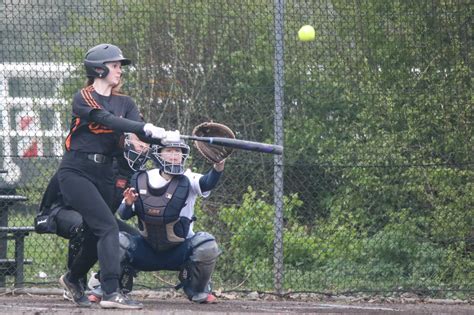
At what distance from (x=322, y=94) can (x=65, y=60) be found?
2.22 meters

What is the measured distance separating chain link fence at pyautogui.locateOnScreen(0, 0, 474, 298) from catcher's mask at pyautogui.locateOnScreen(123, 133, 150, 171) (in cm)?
178

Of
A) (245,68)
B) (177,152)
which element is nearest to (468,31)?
(245,68)

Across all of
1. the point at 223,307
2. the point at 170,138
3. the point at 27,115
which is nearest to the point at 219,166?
the point at 170,138

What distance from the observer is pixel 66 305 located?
7.72 metres

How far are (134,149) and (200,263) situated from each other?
0.96 m

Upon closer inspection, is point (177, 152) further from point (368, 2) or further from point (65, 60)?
point (368, 2)

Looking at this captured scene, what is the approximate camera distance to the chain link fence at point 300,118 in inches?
351

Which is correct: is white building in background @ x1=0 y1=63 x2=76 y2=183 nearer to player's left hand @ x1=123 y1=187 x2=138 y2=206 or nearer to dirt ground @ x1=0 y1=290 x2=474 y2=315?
dirt ground @ x1=0 y1=290 x2=474 y2=315

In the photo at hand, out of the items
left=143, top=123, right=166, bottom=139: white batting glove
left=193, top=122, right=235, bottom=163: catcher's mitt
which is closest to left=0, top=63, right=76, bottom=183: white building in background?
left=193, top=122, right=235, bottom=163: catcher's mitt

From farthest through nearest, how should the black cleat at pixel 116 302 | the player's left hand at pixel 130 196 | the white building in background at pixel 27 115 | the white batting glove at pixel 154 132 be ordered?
the white building in background at pixel 27 115 < the player's left hand at pixel 130 196 < the black cleat at pixel 116 302 < the white batting glove at pixel 154 132

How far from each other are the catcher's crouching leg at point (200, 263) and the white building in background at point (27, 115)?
6.42 feet

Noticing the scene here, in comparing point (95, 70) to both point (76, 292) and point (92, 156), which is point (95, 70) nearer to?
point (92, 156)

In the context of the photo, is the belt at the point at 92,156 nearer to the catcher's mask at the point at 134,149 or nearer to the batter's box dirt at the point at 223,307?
→ the catcher's mask at the point at 134,149

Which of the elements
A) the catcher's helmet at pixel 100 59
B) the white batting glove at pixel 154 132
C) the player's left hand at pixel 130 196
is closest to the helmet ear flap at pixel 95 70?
the catcher's helmet at pixel 100 59
